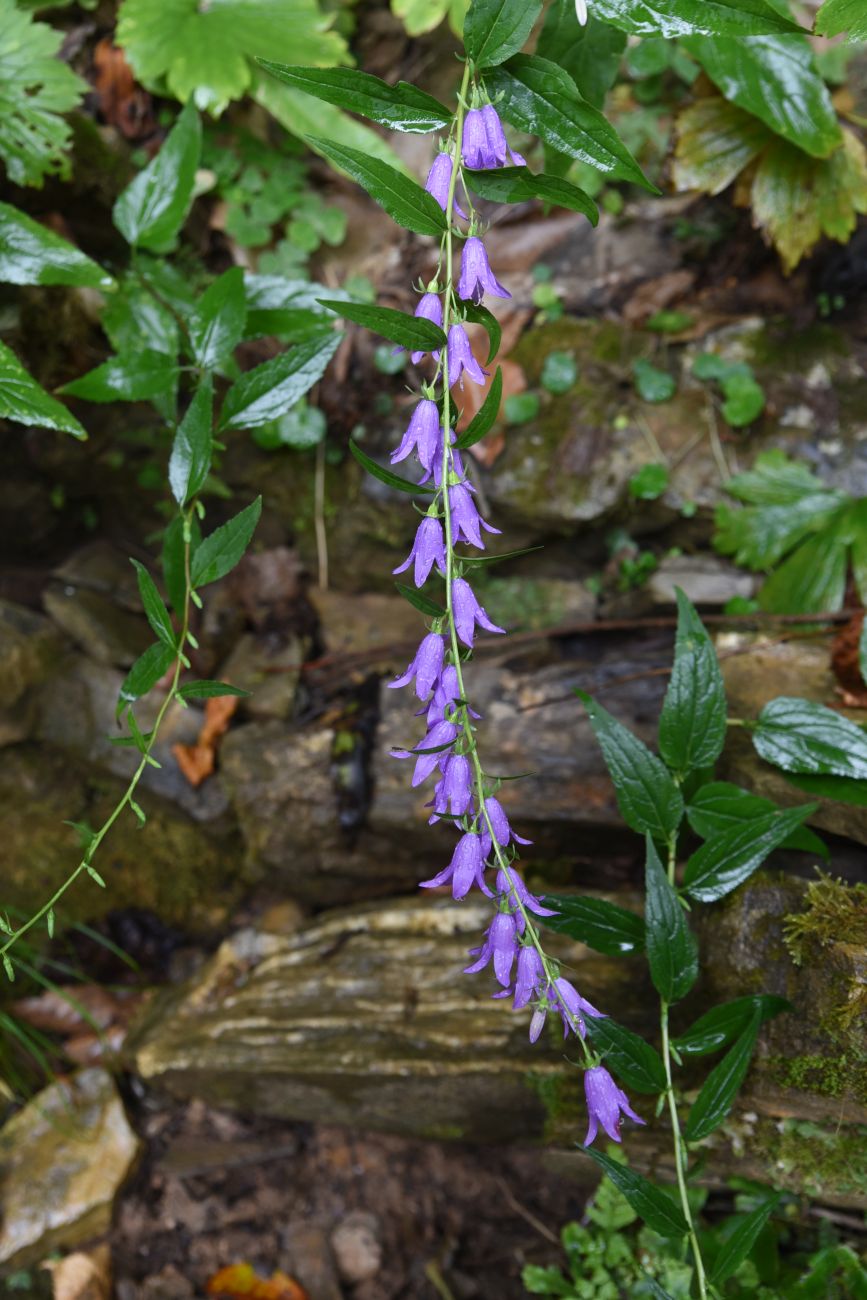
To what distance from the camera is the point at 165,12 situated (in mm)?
2910

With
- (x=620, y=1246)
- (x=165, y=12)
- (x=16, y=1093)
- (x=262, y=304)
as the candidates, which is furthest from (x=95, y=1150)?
(x=165, y=12)

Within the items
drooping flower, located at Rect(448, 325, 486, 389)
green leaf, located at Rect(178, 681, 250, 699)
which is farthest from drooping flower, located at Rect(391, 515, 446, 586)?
green leaf, located at Rect(178, 681, 250, 699)

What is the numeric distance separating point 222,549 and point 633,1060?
1.23 meters

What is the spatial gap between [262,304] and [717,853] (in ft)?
5.77

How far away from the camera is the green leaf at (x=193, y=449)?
189 cm

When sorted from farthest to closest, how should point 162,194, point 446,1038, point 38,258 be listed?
1. point 446,1038
2. point 162,194
3. point 38,258

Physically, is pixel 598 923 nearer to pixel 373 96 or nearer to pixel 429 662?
pixel 429 662

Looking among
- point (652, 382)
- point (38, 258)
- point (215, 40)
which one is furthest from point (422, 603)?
point (215, 40)

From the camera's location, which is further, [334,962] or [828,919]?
[334,962]

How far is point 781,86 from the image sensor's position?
8.32ft

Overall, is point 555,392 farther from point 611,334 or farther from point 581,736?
point 581,736

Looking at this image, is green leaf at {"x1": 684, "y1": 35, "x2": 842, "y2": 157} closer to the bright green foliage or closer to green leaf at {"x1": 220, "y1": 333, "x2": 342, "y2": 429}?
green leaf at {"x1": 220, "y1": 333, "x2": 342, "y2": 429}

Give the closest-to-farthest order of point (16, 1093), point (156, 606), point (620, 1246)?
point (156, 606)
point (620, 1246)
point (16, 1093)

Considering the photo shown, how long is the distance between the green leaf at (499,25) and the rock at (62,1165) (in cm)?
312
